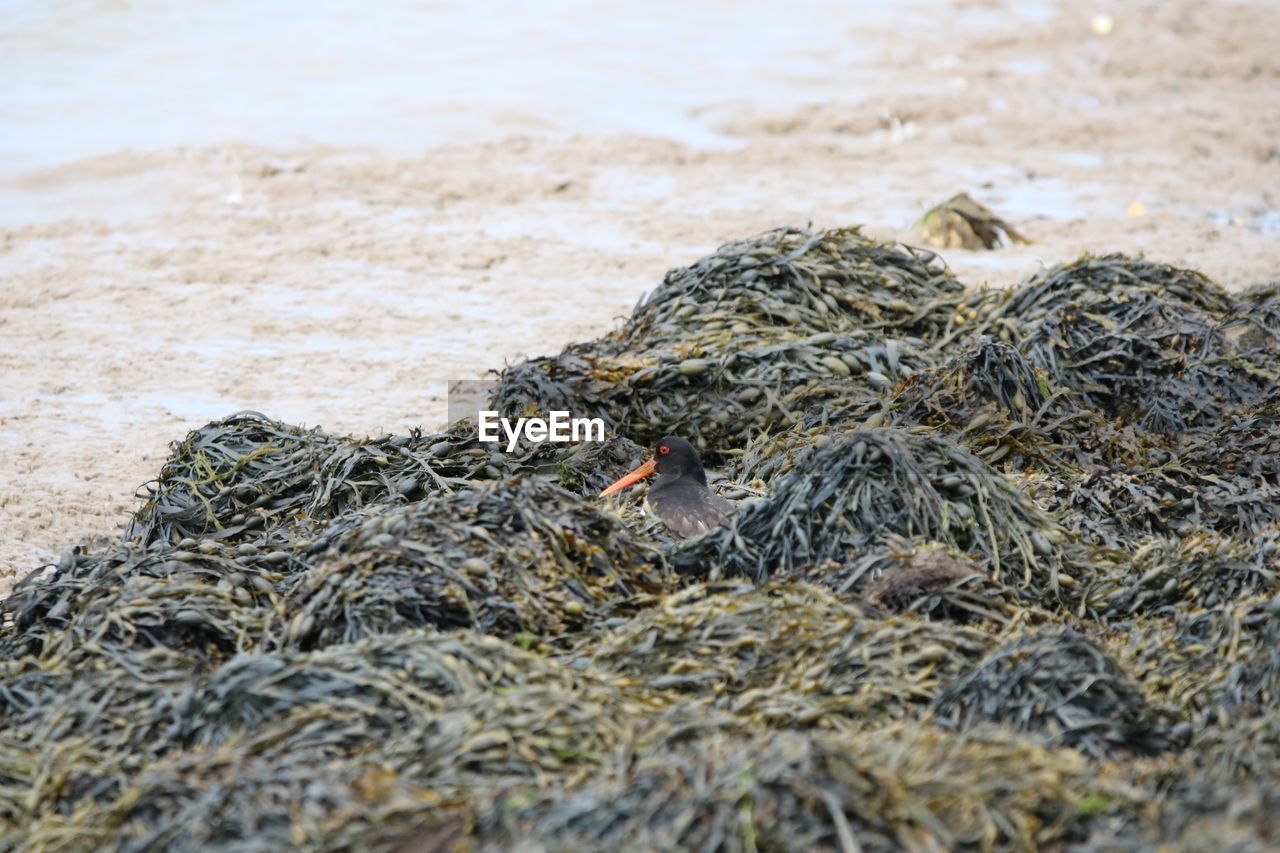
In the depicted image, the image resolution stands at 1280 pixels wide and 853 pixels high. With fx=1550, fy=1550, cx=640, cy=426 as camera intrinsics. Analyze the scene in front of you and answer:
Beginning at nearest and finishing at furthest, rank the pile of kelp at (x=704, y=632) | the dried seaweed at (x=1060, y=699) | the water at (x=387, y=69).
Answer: the pile of kelp at (x=704, y=632) < the dried seaweed at (x=1060, y=699) < the water at (x=387, y=69)

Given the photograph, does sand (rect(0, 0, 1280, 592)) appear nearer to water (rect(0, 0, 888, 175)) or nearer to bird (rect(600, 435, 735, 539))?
water (rect(0, 0, 888, 175))

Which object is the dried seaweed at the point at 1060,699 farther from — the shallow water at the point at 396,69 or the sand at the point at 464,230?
the shallow water at the point at 396,69

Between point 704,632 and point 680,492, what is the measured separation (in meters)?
1.47

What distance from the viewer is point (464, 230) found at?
364 inches

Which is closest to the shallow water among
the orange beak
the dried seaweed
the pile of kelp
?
the pile of kelp

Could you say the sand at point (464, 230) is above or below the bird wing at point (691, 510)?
above

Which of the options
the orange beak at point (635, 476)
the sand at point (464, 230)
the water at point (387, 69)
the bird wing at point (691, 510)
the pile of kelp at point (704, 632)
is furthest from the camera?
the water at point (387, 69)

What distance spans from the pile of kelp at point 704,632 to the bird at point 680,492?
150 mm

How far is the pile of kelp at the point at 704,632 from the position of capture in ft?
9.49

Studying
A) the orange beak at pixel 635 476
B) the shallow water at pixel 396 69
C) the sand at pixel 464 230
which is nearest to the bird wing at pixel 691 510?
the orange beak at pixel 635 476

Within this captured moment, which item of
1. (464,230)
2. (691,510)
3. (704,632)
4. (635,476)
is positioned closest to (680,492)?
(691,510)

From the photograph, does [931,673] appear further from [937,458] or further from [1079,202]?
[1079,202]

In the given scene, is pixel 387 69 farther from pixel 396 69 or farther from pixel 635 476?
pixel 635 476

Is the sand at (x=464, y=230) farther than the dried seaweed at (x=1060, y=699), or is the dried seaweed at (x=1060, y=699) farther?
the sand at (x=464, y=230)
